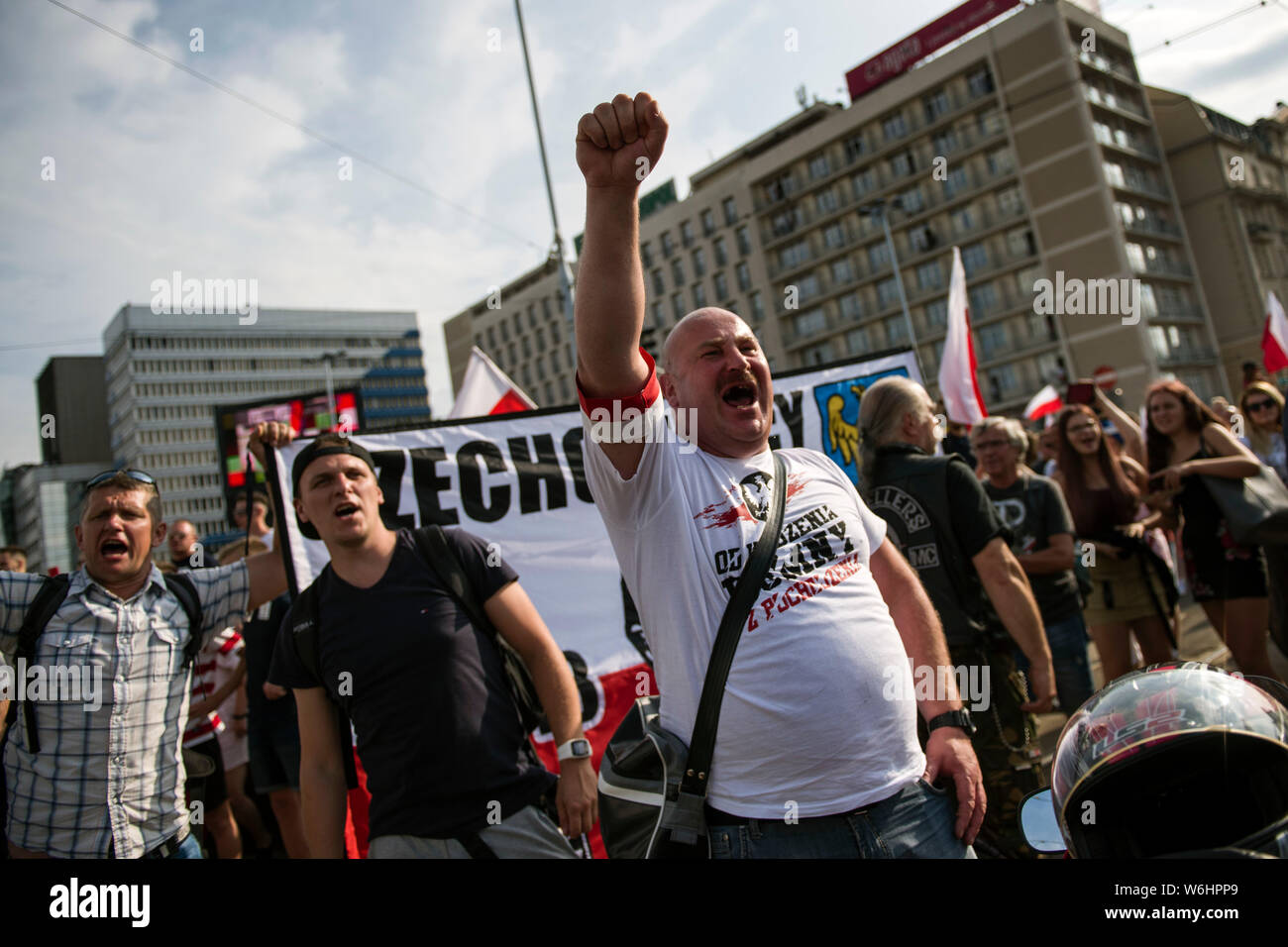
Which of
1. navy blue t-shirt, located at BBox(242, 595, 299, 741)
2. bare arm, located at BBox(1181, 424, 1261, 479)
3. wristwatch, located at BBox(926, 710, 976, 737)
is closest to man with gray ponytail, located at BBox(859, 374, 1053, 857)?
wristwatch, located at BBox(926, 710, 976, 737)

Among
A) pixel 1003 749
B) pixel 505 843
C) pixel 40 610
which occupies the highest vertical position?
pixel 40 610

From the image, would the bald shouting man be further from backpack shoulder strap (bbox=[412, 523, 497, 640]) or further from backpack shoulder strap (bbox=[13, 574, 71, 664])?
backpack shoulder strap (bbox=[13, 574, 71, 664])

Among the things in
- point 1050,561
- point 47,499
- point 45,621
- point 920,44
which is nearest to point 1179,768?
point 45,621

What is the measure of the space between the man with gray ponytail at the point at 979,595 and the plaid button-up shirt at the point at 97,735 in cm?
262

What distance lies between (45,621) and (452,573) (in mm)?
1310

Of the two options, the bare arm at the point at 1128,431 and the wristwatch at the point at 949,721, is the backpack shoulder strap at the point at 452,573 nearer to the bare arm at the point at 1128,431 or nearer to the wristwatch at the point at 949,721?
the wristwatch at the point at 949,721

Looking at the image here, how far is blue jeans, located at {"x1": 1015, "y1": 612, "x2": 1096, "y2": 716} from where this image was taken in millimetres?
4715

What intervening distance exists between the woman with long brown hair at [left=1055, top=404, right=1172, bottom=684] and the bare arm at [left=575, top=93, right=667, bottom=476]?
13.8 feet

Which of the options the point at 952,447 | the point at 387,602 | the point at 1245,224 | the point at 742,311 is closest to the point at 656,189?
the point at 742,311

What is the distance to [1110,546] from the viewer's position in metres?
5.04

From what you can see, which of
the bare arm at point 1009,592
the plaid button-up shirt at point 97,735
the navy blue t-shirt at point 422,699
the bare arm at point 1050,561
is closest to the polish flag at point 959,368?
the bare arm at point 1050,561

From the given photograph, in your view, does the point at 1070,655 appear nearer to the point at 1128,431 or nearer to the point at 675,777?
the point at 1128,431

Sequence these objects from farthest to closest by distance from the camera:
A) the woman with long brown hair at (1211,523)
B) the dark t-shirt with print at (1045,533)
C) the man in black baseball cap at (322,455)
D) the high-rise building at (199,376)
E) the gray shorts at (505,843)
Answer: the high-rise building at (199,376)
the dark t-shirt with print at (1045,533)
the woman with long brown hair at (1211,523)
the man in black baseball cap at (322,455)
the gray shorts at (505,843)

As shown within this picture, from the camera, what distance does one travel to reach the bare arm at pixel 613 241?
5.21 ft
